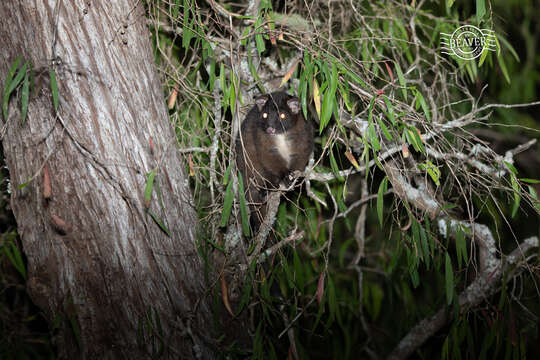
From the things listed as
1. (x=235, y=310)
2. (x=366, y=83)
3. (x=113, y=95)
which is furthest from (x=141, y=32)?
(x=235, y=310)

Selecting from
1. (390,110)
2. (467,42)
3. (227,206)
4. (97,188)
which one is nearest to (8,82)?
(97,188)

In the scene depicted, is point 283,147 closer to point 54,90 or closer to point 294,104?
point 294,104

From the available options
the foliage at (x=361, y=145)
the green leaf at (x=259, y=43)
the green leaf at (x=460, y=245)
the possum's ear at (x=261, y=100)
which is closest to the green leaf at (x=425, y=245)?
the foliage at (x=361, y=145)

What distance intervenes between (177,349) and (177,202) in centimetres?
72

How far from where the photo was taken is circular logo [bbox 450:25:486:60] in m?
2.73

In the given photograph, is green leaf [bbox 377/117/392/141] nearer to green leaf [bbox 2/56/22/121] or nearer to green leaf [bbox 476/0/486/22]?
green leaf [bbox 476/0/486/22]

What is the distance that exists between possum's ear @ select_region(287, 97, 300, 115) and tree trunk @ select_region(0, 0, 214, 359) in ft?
3.97

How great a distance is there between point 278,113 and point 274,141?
1.07 feet

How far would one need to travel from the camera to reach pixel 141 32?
2.24 meters

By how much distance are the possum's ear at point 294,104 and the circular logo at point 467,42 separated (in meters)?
1.06

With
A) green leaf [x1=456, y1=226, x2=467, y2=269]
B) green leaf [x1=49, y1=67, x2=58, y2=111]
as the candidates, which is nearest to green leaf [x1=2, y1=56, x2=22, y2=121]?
green leaf [x1=49, y1=67, x2=58, y2=111]

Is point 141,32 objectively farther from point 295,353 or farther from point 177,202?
point 295,353

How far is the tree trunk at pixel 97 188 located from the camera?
200 cm

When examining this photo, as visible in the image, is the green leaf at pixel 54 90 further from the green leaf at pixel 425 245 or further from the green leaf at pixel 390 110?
the green leaf at pixel 425 245
